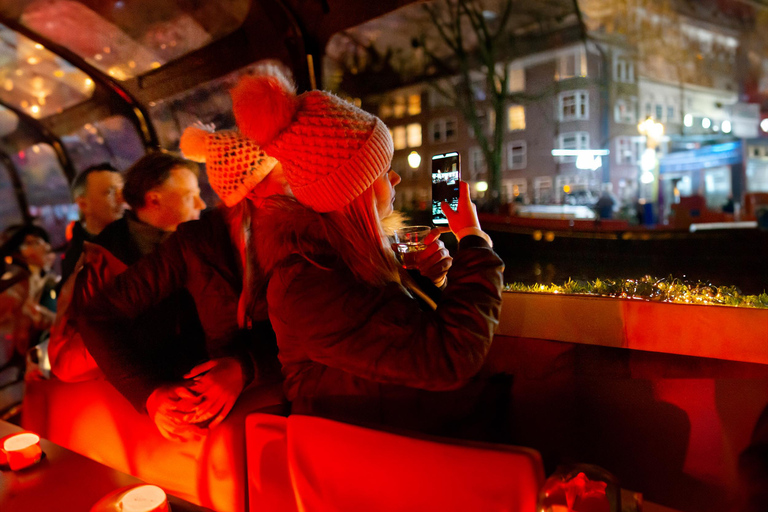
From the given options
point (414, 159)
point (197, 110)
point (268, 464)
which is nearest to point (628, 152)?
point (414, 159)

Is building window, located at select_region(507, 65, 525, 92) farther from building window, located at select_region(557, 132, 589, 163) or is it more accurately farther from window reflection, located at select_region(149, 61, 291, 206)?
window reflection, located at select_region(149, 61, 291, 206)

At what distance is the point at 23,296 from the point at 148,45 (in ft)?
9.81

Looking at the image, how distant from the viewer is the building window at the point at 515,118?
30.6 ft

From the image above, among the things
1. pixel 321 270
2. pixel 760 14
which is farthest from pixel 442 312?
pixel 760 14

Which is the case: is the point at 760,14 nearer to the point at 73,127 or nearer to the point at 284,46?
the point at 284,46

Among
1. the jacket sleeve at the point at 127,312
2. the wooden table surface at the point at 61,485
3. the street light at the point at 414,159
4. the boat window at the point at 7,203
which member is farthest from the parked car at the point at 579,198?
the boat window at the point at 7,203

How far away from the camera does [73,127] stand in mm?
4309

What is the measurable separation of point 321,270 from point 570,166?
5.79ft

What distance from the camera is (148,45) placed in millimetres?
2893

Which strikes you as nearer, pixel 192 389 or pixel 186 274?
pixel 192 389

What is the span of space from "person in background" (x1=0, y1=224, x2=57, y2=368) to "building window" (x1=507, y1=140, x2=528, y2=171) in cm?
458

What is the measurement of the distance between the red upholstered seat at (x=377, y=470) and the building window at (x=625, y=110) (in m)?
7.61

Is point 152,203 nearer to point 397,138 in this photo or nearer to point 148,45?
point 148,45

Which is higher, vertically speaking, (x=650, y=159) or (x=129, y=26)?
(x=129, y=26)
